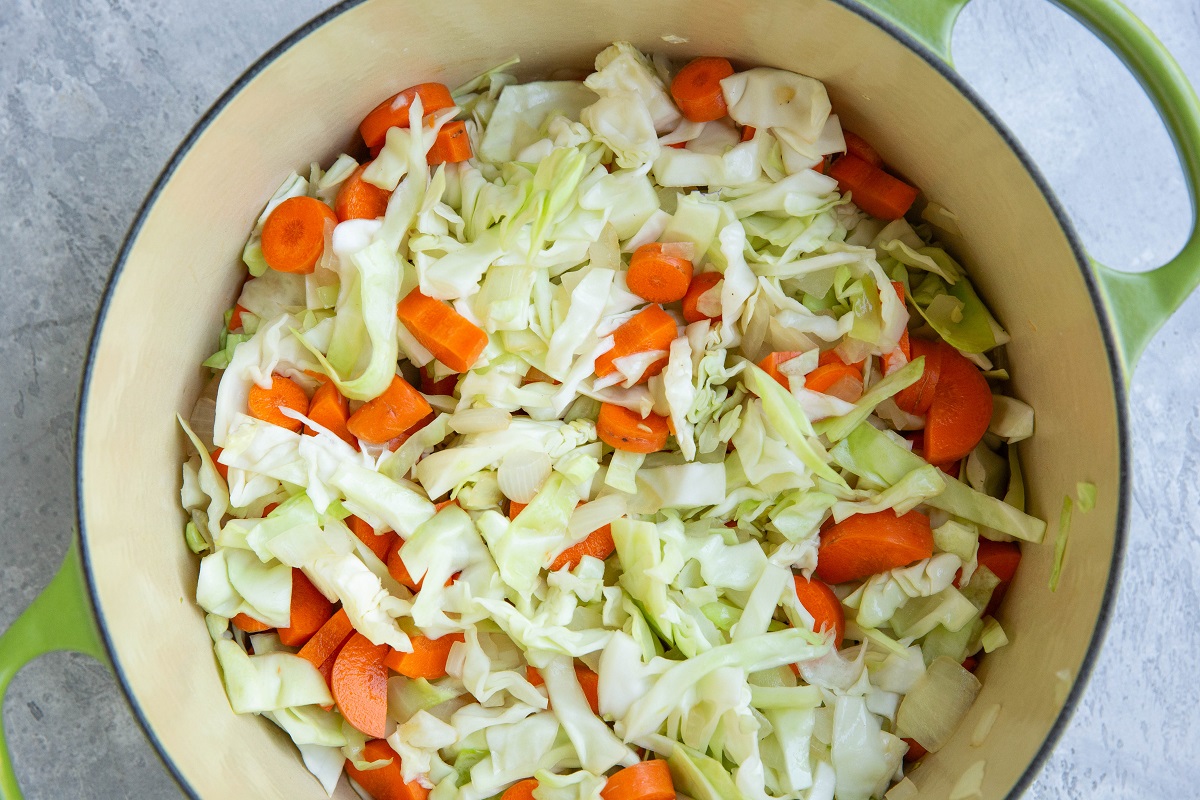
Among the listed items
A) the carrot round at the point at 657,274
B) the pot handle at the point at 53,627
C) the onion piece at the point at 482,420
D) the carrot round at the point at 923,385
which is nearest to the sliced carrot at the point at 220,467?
the pot handle at the point at 53,627

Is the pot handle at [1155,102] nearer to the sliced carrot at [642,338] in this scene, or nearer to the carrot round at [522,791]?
the sliced carrot at [642,338]

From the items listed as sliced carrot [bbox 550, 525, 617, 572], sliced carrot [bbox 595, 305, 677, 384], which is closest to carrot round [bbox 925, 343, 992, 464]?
sliced carrot [bbox 595, 305, 677, 384]

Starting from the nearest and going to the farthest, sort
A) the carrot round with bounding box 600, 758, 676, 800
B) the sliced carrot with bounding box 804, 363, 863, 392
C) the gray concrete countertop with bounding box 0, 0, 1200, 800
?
1. the carrot round with bounding box 600, 758, 676, 800
2. the sliced carrot with bounding box 804, 363, 863, 392
3. the gray concrete countertop with bounding box 0, 0, 1200, 800

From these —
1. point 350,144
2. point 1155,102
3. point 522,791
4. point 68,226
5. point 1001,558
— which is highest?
point 1155,102

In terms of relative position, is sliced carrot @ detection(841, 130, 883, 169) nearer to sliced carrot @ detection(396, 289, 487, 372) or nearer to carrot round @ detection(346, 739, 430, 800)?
sliced carrot @ detection(396, 289, 487, 372)

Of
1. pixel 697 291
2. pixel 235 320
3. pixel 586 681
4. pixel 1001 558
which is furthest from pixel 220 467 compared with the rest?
pixel 1001 558

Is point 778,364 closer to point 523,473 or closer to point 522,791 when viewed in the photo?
point 523,473
